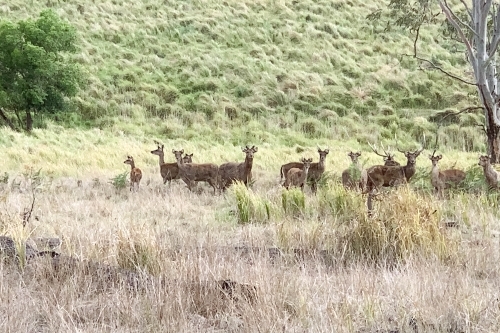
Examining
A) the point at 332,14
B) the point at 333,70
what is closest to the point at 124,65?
the point at 333,70

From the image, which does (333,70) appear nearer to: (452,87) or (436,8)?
(452,87)

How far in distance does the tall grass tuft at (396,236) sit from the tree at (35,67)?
1943 centimetres

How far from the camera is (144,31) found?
34938 mm

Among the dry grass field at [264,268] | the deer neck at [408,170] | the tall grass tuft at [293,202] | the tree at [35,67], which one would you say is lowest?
the dry grass field at [264,268]

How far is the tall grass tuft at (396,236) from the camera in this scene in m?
Answer: 5.73

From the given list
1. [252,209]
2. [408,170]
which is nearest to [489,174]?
[408,170]

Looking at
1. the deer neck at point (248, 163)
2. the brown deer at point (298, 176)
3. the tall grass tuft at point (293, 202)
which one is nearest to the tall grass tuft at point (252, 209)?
the tall grass tuft at point (293, 202)

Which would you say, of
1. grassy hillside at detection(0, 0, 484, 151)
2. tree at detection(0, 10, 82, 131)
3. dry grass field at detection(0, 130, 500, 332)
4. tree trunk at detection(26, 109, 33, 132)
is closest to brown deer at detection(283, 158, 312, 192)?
dry grass field at detection(0, 130, 500, 332)

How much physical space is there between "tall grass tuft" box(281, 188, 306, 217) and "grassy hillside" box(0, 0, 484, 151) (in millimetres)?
15633

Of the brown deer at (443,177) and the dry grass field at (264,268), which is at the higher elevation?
the brown deer at (443,177)

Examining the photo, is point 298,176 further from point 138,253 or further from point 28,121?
point 28,121

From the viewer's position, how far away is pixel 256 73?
31.4m

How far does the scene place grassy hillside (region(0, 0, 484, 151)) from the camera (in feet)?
86.7

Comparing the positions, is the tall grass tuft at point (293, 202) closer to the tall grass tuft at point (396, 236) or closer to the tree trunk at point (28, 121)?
the tall grass tuft at point (396, 236)
